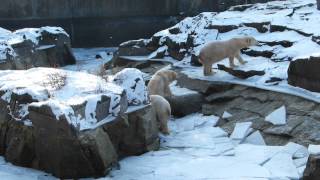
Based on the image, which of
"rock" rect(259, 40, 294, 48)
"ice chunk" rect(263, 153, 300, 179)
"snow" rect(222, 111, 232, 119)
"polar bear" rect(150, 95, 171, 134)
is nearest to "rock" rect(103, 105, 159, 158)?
"polar bear" rect(150, 95, 171, 134)

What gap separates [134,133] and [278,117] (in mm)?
2450

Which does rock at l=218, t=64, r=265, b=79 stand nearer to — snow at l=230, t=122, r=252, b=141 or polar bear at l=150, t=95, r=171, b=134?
snow at l=230, t=122, r=252, b=141

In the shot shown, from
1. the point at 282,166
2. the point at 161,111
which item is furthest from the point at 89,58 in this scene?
the point at 282,166

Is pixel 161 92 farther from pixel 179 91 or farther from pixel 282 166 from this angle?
pixel 282 166

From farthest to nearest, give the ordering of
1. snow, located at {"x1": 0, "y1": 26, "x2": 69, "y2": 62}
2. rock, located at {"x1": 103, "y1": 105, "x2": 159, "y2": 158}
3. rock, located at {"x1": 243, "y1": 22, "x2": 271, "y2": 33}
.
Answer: snow, located at {"x1": 0, "y1": 26, "x2": 69, "y2": 62} < rock, located at {"x1": 243, "y1": 22, "x2": 271, "y2": 33} < rock, located at {"x1": 103, "y1": 105, "x2": 159, "y2": 158}

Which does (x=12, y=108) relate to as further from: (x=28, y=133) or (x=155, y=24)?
(x=155, y=24)

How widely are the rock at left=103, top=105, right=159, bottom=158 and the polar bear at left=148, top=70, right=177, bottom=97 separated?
6.82ft

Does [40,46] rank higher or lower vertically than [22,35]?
lower

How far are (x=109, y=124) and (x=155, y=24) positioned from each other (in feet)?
50.5

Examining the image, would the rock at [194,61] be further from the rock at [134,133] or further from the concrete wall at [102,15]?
the concrete wall at [102,15]

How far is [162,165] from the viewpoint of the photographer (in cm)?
676

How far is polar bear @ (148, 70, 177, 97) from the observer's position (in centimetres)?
970

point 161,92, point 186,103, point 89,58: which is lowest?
point 89,58

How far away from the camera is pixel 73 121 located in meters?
6.17
